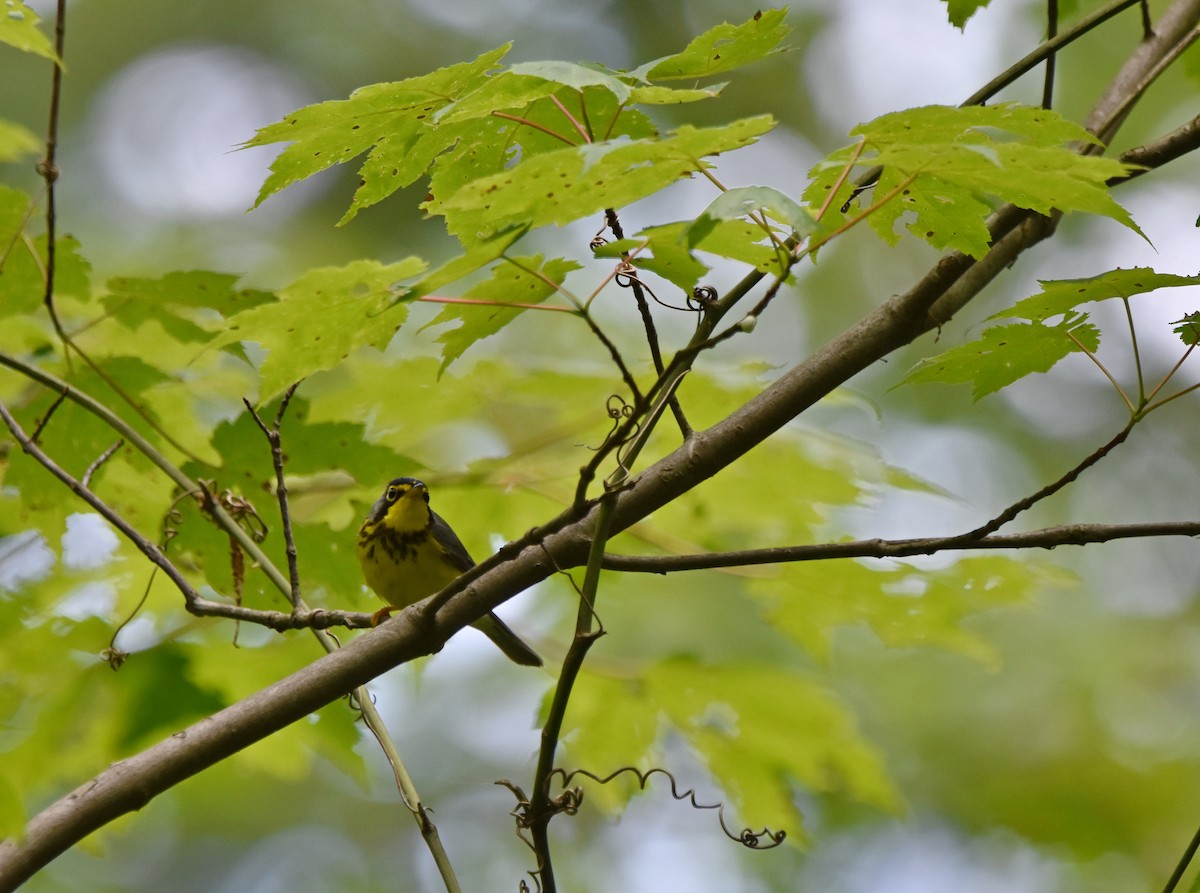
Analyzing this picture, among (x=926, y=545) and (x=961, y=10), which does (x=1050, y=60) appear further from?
(x=926, y=545)

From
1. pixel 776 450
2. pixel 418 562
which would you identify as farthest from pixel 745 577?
pixel 418 562

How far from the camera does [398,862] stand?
369 inches

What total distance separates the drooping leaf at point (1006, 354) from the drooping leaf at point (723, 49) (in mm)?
578

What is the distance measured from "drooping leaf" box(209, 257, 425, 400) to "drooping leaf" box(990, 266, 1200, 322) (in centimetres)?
94

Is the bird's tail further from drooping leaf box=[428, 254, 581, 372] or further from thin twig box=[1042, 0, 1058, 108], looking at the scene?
thin twig box=[1042, 0, 1058, 108]

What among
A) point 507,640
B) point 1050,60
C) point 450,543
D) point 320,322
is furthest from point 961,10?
point 507,640

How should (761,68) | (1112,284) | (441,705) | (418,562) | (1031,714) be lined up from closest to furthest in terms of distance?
1. (1112,284)
2. (418,562)
3. (1031,714)
4. (441,705)
5. (761,68)

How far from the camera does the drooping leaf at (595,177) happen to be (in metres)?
1.41

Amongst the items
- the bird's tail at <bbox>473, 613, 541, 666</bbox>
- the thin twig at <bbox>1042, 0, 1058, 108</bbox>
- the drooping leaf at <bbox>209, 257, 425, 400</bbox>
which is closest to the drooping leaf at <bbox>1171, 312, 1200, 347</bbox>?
the thin twig at <bbox>1042, 0, 1058, 108</bbox>

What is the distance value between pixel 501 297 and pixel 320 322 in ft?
1.02

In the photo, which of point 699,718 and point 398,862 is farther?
point 398,862

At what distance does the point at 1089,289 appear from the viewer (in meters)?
1.80

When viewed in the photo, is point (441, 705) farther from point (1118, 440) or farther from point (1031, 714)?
point (1118, 440)

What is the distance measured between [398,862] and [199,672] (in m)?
6.71
